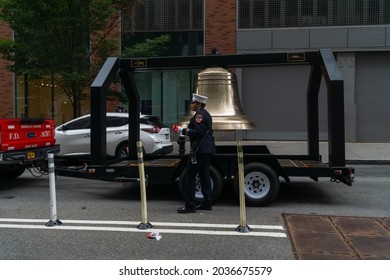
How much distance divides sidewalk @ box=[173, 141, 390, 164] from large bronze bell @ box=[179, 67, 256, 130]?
728 centimetres

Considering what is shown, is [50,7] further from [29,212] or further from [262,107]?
[262,107]

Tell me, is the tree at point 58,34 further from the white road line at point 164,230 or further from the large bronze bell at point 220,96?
the white road line at point 164,230

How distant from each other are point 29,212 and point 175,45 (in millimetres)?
14145

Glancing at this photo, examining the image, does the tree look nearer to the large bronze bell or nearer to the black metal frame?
the black metal frame

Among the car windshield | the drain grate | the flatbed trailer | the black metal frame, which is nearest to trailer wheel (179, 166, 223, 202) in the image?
the flatbed trailer

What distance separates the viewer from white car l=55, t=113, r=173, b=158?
Result: 12.4 meters

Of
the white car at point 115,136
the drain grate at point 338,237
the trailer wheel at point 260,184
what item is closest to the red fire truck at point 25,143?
the white car at point 115,136

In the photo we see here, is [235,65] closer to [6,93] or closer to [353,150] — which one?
[353,150]

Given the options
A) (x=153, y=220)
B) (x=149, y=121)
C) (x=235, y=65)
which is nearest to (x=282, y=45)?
(x=149, y=121)

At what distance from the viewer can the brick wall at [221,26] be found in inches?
770

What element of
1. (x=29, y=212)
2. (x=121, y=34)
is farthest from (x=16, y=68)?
(x=29, y=212)

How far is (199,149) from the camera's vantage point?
665cm

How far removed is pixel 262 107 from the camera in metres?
19.9

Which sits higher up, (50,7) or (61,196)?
(50,7)
